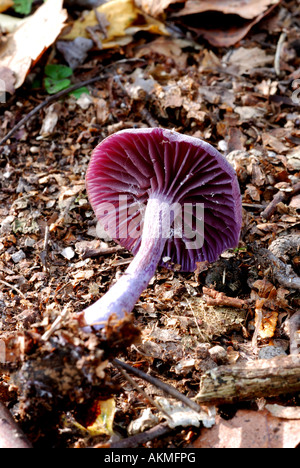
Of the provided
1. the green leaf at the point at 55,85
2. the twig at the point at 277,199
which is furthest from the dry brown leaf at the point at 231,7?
the twig at the point at 277,199

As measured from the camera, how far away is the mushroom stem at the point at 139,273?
2299 mm

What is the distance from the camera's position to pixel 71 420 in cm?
229

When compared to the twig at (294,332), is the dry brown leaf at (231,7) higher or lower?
higher

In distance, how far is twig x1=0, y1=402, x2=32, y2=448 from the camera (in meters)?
2.01

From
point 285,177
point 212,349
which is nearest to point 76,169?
point 285,177

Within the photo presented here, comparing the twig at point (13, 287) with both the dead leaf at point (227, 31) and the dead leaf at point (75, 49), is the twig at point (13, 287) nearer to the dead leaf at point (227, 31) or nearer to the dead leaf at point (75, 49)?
the dead leaf at point (75, 49)

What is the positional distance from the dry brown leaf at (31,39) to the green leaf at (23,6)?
0.35 m

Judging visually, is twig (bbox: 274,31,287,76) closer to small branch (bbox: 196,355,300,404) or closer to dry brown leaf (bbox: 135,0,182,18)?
dry brown leaf (bbox: 135,0,182,18)

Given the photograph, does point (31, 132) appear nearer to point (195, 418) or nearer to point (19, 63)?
point (19, 63)

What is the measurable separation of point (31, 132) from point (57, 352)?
2.48 m

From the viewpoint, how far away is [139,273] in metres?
2.62

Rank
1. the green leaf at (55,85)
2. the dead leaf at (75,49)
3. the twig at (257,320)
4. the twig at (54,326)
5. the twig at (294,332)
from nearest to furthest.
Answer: the twig at (54,326) → the twig at (294,332) → the twig at (257,320) → the green leaf at (55,85) → the dead leaf at (75,49)

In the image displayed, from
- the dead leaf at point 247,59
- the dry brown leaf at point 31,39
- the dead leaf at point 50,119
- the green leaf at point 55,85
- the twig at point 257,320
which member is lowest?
the twig at point 257,320

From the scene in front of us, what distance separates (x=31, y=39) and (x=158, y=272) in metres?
2.55
